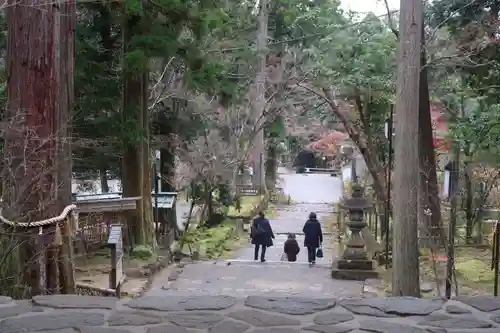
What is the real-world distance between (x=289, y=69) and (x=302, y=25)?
4.91m

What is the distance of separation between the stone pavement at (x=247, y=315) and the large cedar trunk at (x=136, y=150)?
9057mm

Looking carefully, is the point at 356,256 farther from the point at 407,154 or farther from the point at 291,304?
the point at 291,304

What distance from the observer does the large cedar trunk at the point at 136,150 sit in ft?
40.1

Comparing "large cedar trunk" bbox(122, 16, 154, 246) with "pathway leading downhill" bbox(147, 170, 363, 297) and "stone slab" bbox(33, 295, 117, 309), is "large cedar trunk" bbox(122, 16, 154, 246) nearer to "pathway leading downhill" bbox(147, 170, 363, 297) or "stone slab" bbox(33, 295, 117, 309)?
"pathway leading downhill" bbox(147, 170, 363, 297)

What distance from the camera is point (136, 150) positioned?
13383mm

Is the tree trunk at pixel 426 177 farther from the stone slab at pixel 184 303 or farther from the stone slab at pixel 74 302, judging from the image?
the stone slab at pixel 74 302

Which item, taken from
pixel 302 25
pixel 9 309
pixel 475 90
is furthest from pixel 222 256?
pixel 9 309

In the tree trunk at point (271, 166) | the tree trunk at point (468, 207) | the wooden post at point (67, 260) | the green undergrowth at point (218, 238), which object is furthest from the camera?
the tree trunk at point (271, 166)

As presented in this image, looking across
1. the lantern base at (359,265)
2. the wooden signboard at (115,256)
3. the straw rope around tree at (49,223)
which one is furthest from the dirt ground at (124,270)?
the lantern base at (359,265)

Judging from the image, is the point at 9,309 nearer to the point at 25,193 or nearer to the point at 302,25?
the point at 25,193

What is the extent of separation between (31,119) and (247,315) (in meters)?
4.25

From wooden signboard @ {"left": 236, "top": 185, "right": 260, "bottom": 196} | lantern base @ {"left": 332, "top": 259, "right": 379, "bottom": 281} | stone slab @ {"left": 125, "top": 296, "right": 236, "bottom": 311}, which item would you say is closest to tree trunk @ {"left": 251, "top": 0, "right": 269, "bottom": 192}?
wooden signboard @ {"left": 236, "top": 185, "right": 260, "bottom": 196}

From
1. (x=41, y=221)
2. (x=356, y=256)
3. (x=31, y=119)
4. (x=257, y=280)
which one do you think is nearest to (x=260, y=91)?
(x=356, y=256)

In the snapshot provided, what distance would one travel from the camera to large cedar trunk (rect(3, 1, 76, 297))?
6.22m
